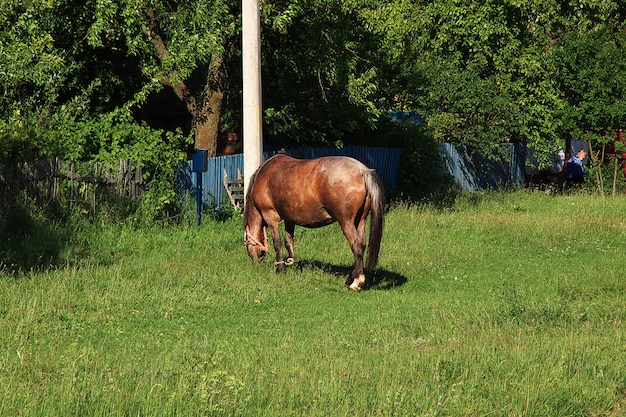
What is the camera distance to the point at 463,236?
60.0 feet

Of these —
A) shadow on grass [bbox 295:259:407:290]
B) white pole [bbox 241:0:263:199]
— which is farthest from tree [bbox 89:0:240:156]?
shadow on grass [bbox 295:259:407:290]

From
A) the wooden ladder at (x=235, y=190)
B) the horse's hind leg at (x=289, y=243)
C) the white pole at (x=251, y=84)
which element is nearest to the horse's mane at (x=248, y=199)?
the horse's hind leg at (x=289, y=243)

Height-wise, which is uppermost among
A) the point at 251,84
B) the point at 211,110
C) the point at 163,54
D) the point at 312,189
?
the point at 163,54

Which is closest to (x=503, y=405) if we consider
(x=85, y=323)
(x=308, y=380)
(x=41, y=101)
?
(x=308, y=380)

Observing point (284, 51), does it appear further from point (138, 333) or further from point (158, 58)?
point (138, 333)

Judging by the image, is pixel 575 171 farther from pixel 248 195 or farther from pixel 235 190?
pixel 248 195

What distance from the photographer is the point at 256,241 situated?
14.1m

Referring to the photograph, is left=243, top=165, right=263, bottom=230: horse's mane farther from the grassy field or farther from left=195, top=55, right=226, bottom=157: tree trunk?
left=195, top=55, right=226, bottom=157: tree trunk

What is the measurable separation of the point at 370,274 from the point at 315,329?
4.16 m

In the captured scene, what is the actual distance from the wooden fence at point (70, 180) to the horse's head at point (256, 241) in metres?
3.71

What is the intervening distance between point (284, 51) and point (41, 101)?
6.07 metres

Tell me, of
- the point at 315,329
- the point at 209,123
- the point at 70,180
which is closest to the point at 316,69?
the point at 209,123

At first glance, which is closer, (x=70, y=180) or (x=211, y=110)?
(x=70, y=180)

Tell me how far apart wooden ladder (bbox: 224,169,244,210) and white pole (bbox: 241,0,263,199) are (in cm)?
498
